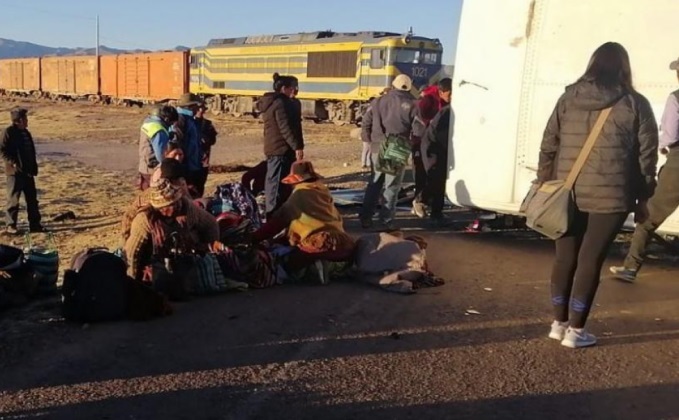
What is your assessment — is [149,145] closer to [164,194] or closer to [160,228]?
[164,194]

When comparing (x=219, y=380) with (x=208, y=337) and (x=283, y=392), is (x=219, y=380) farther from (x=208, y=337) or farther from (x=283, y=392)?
(x=208, y=337)

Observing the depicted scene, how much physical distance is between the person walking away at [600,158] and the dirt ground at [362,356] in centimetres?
61

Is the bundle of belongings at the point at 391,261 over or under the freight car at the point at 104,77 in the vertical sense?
under

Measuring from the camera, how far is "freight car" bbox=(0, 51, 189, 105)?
4375 cm

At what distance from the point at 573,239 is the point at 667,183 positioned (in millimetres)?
1783

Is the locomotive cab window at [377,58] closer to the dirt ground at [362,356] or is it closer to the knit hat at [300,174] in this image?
the dirt ground at [362,356]

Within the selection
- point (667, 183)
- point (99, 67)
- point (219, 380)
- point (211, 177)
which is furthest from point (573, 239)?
point (99, 67)

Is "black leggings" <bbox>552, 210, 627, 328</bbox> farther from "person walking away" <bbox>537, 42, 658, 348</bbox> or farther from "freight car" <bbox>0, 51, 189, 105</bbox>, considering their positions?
"freight car" <bbox>0, 51, 189, 105</bbox>

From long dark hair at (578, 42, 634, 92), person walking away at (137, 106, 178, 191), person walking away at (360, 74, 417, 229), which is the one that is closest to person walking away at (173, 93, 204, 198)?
person walking away at (137, 106, 178, 191)

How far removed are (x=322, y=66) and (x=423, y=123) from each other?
22178 mm

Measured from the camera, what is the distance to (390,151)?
8672mm

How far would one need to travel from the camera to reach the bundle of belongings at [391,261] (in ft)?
21.0

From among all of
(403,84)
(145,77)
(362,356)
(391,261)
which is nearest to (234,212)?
(391,261)

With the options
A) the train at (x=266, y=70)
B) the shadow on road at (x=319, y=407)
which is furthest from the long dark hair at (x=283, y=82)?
the train at (x=266, y=70)
